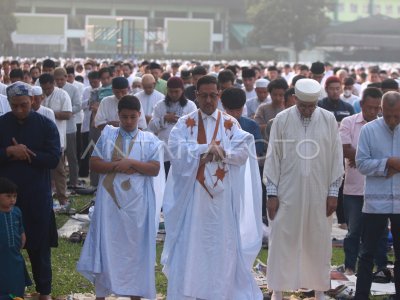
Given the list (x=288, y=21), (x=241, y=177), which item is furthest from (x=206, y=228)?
(x=288, y=21)

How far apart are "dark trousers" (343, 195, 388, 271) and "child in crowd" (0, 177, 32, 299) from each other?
11.3 feet

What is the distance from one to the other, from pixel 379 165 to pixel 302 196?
2.31 feet

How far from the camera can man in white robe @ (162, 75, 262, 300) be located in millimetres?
8898

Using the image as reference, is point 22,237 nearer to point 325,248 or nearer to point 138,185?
point 138,185

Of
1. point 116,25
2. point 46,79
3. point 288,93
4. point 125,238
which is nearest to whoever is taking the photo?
point 125,238

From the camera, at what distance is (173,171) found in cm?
912

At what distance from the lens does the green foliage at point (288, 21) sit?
73938 mm

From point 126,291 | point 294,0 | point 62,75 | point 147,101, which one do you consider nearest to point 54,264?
point 126,291

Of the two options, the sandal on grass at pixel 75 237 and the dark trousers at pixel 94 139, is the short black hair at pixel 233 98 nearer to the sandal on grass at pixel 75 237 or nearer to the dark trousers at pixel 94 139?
the sandal on grass at pixel 75 237

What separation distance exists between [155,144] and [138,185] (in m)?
0.39

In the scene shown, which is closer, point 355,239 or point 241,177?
point 241,177

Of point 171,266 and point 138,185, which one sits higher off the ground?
point 138,185

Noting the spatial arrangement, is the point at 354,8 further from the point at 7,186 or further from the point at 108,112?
the point at 7,186

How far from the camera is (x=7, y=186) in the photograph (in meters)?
8.62
